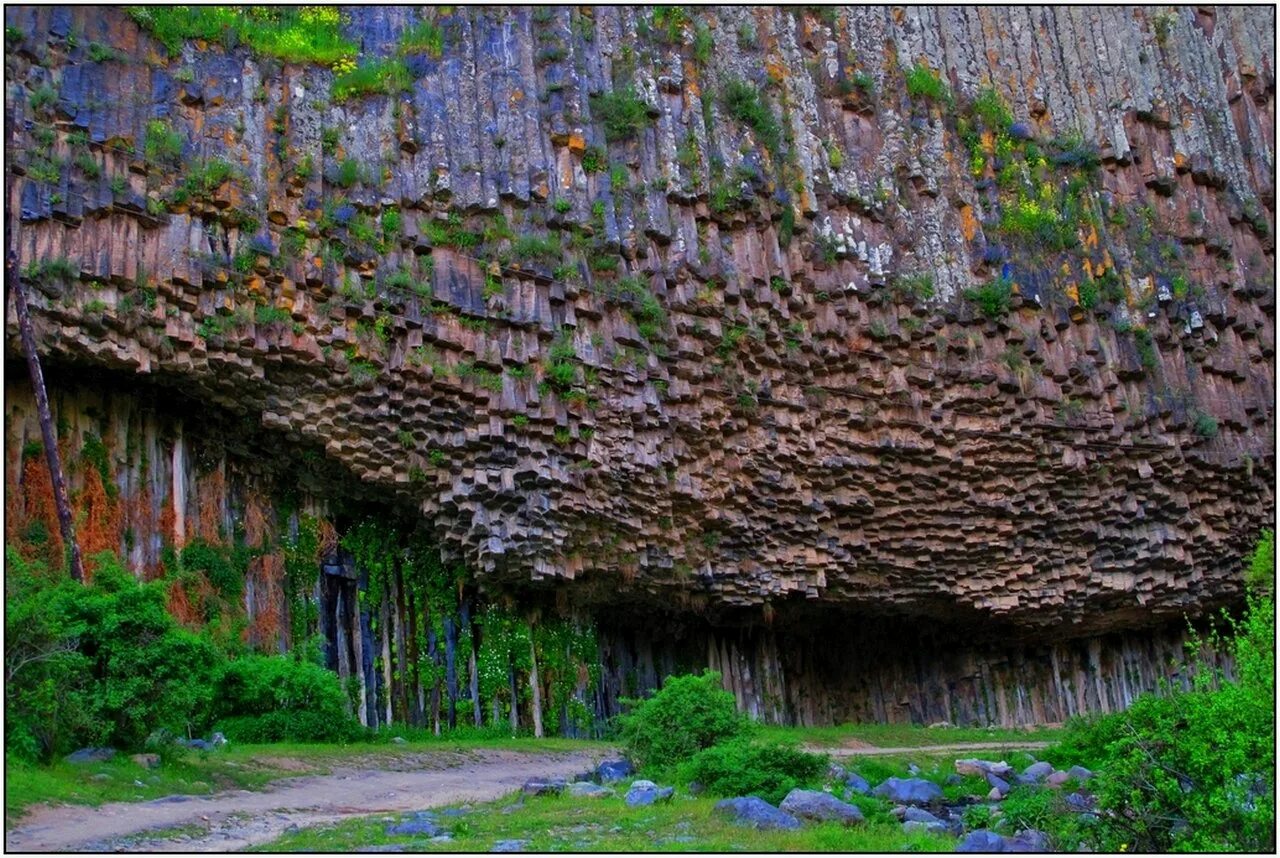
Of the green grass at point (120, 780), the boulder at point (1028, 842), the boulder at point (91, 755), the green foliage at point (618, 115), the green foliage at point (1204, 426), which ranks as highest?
the green foliage at point (618, 115)

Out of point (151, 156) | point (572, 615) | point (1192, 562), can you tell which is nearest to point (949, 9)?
point (1192, 562)

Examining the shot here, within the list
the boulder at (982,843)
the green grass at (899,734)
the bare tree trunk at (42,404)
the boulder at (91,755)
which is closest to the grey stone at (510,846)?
the boulder at (982,843)

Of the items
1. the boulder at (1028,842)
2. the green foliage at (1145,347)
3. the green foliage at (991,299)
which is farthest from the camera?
the green foliage at (1145,347)

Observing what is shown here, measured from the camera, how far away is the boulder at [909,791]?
1458cm

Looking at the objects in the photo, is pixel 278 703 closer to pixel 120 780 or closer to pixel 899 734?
pixel 120 780

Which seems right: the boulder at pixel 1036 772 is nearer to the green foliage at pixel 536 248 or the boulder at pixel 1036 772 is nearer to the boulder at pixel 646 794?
the boulder at pixel 646 794

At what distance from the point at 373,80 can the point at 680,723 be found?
37.5 ft

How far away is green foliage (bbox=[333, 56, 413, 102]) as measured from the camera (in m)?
21.9

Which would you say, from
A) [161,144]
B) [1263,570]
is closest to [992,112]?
[1263,570]

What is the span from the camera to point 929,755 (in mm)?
20375

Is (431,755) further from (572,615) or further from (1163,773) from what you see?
(1163,773)

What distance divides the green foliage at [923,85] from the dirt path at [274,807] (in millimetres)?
13466

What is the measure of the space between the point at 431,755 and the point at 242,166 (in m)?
8.14

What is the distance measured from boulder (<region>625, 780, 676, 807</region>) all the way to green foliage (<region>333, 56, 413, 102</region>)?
40.4 feet
